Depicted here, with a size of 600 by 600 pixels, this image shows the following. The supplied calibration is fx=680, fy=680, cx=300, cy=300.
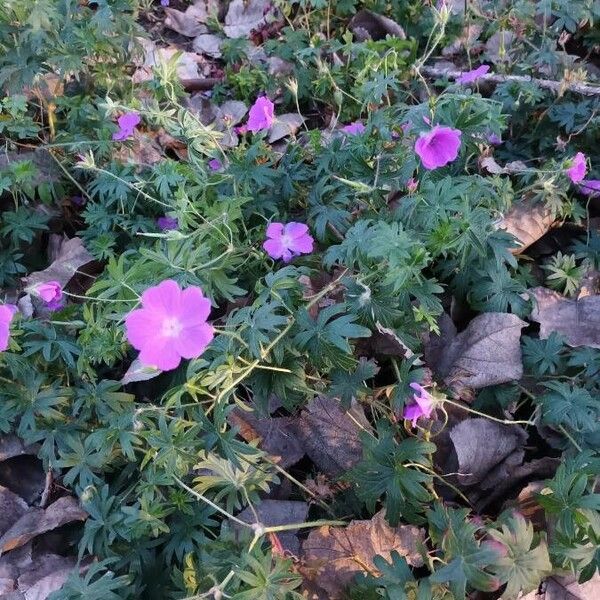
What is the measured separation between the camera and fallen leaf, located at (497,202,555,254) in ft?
7.47

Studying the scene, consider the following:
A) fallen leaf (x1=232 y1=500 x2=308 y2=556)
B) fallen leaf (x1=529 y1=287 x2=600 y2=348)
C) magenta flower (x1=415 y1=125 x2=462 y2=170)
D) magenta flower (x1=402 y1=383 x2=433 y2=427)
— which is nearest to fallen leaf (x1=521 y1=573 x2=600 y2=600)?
magenta flower (x1=402 y1=383 x2=433 y2=427)

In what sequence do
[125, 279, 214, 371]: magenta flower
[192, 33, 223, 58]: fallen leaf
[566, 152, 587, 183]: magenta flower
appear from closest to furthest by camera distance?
[125, 279, 214, 371]: magenta flower < [566, 152, 587, 183]: magenta flower < [192, 33, 223, 58]: fallen leaf

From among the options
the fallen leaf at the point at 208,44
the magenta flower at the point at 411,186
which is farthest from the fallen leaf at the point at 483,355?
the fallen leaf at the point at 208,44

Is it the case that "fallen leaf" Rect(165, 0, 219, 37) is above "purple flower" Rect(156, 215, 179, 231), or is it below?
above

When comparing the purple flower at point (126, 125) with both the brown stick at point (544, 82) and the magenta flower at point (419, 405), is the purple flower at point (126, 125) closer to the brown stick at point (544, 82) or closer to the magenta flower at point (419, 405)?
the brown stick at point (544, 82)

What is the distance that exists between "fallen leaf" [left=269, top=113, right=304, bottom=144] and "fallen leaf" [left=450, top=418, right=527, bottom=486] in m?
1.59

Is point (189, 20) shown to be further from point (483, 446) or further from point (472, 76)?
point (483, 446)

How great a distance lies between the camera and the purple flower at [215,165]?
98.7 inches

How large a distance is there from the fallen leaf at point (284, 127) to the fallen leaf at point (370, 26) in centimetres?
63

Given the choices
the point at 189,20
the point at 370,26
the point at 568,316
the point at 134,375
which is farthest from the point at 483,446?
the point at 189,20

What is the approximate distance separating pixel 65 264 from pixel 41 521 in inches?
35.6

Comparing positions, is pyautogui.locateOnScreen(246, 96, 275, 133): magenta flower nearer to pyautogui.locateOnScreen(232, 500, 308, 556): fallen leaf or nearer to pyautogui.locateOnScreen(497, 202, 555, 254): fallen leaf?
pyautogui.locateOnScreen(497, 202, 555, 254): fallen leaf

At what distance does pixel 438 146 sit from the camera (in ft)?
6.29

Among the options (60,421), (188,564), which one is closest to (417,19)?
(60,421)
